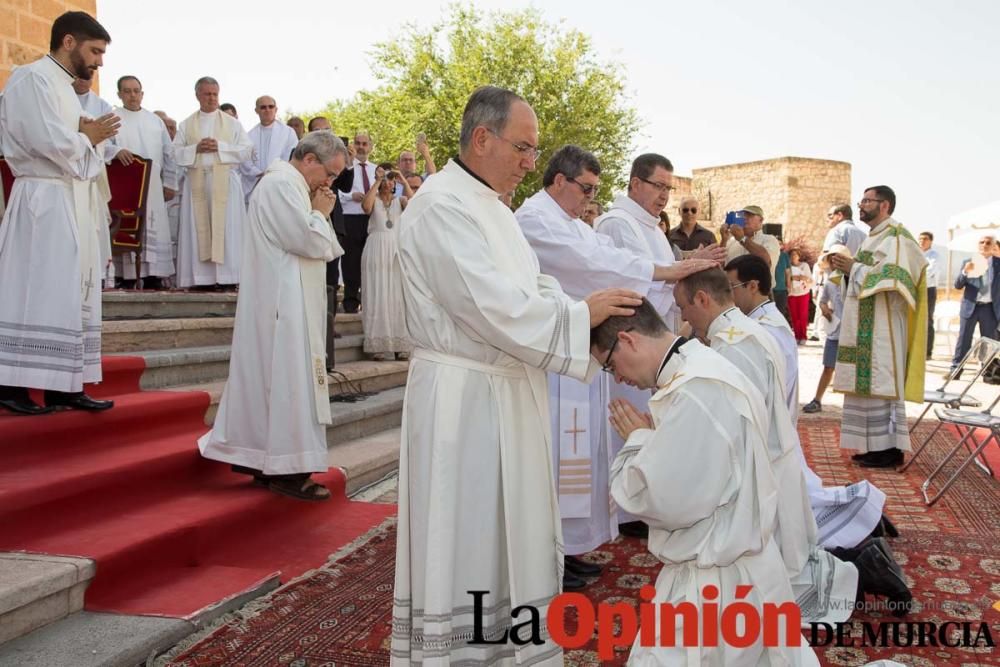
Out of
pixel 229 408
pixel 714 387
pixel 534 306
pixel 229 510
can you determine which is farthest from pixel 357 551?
pixel 714 387

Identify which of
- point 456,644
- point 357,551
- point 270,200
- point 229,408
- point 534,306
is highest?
point 270,200

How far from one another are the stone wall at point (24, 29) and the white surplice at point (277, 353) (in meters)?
3.76

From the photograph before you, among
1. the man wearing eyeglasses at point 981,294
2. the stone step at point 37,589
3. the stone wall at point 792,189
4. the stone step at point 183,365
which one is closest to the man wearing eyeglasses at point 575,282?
the stone step at point 37,589

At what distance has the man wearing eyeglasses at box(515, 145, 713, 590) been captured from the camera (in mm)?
4312

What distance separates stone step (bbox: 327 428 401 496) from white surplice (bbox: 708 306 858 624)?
117 inches

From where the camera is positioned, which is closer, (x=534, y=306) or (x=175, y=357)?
(x=534, y=306)

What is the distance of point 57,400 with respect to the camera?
4.79 meters

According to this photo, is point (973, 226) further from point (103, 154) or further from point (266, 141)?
point (103, 154)

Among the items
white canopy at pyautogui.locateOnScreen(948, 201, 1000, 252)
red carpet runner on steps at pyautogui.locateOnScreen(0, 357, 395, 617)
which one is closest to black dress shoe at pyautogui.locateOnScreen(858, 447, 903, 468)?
red carpet runner on steps at pyautogui.locateOnScreen(0, 357, 395, 617)

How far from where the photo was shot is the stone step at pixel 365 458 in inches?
232

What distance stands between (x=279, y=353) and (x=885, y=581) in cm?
338

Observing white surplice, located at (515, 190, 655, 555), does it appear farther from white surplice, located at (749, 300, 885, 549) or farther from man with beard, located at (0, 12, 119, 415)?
man with beard, located at (0, 12, 119, 415)

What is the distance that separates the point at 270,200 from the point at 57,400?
1646 millimetres

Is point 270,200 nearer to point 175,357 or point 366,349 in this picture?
point 175,357
